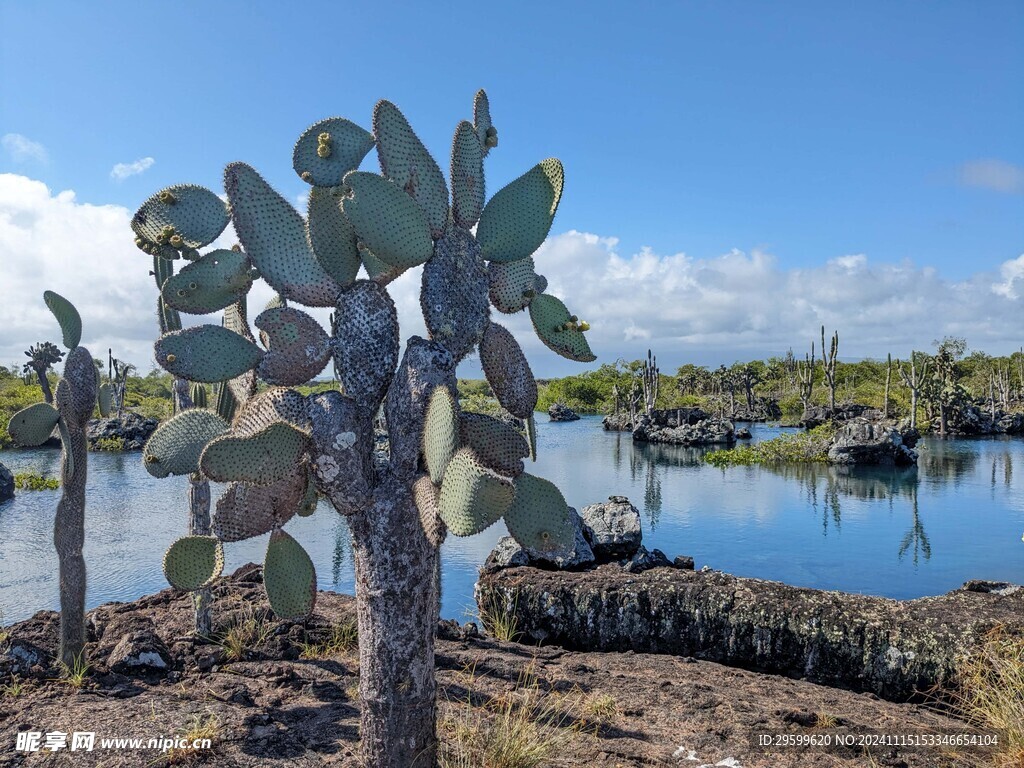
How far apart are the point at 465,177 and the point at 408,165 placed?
0.31 m

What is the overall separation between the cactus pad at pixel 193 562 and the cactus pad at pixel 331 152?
200 cm

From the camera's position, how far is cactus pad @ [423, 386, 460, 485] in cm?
294

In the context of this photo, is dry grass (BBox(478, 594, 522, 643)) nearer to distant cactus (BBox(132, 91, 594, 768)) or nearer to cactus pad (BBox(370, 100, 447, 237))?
distant cactus (BBox(132, 91, 594, 768))

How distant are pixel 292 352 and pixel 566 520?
1.58m

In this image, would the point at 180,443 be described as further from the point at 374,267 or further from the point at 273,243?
the point at 374,267

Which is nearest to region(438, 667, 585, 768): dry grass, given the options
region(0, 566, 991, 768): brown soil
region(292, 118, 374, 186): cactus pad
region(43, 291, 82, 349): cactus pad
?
region(0, 566, 991, 768): brown soil

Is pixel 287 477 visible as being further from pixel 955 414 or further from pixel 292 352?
pixel 955 414

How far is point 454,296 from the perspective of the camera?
3.42 m

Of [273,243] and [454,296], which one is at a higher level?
[273,243]

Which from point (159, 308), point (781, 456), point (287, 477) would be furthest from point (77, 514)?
point (781, 456)

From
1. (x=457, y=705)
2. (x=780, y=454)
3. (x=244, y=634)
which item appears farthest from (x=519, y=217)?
(x=780, y=454)

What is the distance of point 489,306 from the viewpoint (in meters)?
3.56

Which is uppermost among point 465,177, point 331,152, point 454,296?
point 331,152

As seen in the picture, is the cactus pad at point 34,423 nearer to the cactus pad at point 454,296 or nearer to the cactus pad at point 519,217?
the cactus pad at point 454,296
